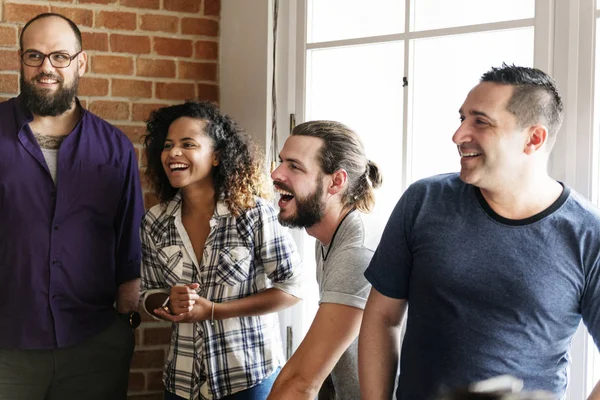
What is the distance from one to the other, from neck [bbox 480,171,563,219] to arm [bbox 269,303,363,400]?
518 millimetres

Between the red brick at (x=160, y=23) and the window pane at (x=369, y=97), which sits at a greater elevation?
→ the red brick at (x=160, y=23)

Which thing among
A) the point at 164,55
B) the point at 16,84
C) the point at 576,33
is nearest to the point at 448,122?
the point at 576,33

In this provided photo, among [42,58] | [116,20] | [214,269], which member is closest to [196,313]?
[214,269]

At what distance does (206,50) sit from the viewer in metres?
3.36

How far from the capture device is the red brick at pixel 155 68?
325 centimetres

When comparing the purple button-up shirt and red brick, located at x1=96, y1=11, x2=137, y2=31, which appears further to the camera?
red brick, located at x1=96, y1=11, x2=137, y2=31

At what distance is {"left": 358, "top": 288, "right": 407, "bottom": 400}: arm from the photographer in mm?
1973

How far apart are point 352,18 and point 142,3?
93 cm

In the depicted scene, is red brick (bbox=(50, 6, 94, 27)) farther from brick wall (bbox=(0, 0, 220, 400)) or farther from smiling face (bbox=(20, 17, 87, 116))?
smiling face (bbox=(20, 17, 87, 116))

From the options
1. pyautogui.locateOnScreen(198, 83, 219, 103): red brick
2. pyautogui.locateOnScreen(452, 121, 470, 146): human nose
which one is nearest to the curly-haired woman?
pyautogui.locateOnScreen(198, 83, 219, 103): red brick

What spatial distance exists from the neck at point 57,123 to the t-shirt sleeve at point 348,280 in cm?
121

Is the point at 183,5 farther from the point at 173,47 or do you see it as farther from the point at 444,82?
the point at 444,82

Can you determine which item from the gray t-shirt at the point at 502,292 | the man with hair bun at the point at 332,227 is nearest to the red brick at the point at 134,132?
the man with hair bun at the point at 332,227

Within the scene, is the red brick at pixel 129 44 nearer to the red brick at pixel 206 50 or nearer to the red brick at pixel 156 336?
the red brick at pixel 206 50
